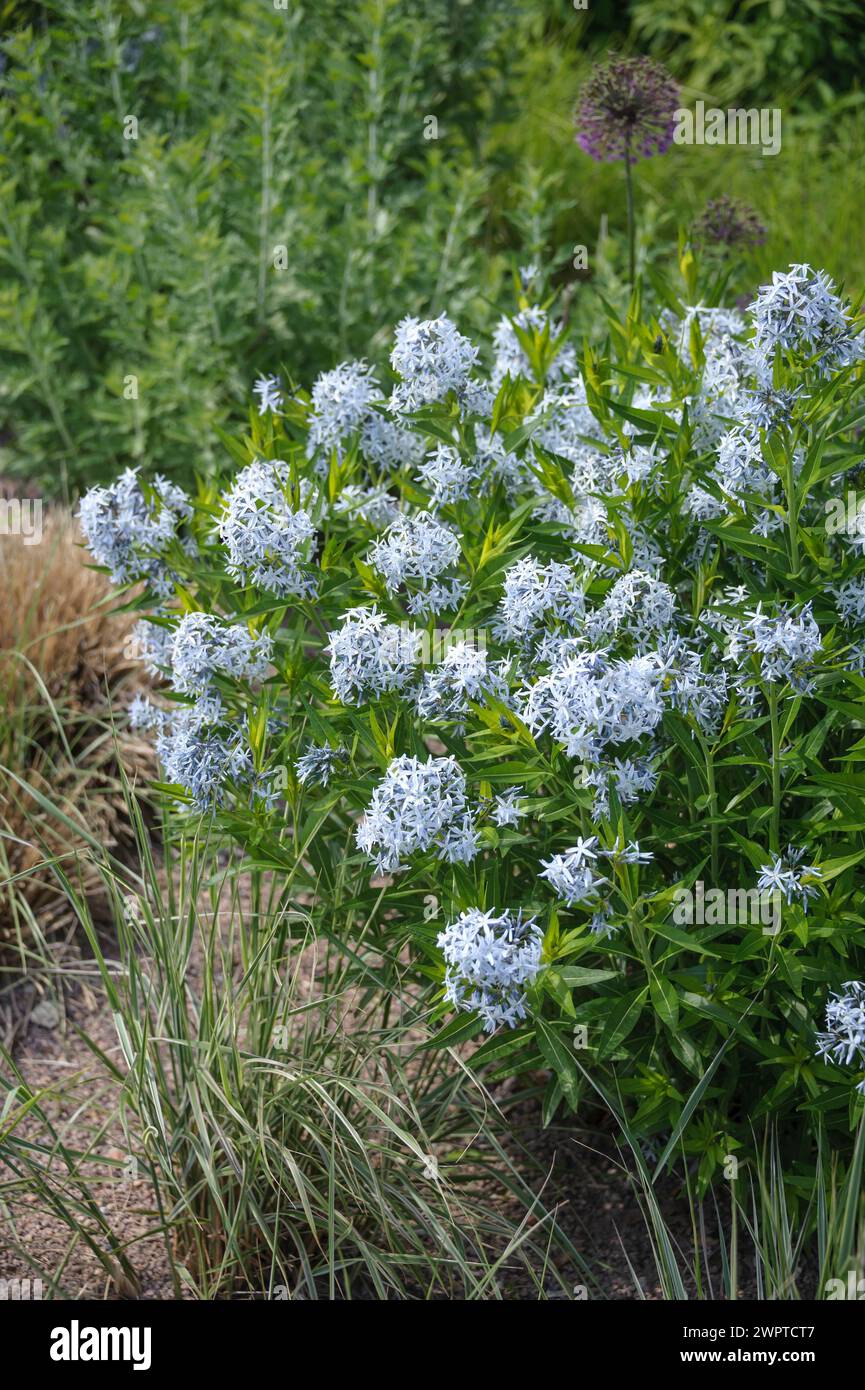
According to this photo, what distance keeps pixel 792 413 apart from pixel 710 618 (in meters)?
0.46

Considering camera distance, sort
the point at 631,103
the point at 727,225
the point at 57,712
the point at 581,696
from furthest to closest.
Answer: the point at 727,225 → the point at 631,103 → the point at 57,712 → the point at 581,696

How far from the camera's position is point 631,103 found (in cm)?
472

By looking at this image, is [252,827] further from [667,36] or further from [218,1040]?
[667,36]

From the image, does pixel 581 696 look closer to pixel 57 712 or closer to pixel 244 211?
pixel 57 712

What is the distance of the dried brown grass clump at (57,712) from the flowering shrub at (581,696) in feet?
3.70

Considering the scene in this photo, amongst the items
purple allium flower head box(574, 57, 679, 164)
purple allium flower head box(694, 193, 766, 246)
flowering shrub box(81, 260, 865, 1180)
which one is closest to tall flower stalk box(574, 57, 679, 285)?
purple allium flower head box(574, 57, 679, 164)

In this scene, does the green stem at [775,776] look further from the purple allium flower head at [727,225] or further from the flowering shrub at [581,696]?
the purple allium flower head at [727,225]

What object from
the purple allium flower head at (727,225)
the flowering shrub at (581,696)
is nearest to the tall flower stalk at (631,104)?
the purple allium flower head at (727,225)

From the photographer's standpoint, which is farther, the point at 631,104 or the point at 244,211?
the point at 244,211

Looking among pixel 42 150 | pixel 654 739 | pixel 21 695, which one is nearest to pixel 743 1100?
pixel 654 739

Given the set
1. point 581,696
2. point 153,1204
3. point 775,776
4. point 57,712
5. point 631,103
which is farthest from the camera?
point 631,103

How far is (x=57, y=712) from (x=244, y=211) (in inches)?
109

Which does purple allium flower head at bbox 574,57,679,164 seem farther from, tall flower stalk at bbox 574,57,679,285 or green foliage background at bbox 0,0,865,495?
green foliage background at bbox 0,0,865,495

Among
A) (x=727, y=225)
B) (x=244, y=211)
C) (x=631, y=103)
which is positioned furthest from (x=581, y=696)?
(x=244, y=211)
